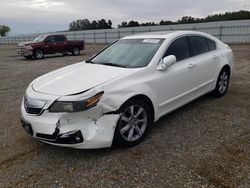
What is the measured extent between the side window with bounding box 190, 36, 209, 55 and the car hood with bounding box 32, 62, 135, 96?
1721mm

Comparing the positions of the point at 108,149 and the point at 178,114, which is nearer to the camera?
the point at 108,149

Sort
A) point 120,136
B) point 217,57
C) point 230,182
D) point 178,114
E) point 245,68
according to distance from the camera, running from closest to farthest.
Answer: point 230,182
point 120,136
point 178,114
point 217,57
point 245,68

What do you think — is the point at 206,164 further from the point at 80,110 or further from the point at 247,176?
the point at 80,110

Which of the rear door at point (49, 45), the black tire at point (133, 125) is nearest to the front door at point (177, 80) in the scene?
the black tire at point (133, 125)

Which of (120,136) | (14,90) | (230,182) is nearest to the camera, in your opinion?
(230,182)

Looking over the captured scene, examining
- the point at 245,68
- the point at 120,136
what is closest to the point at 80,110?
the point at 120,136

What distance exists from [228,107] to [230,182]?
253cm

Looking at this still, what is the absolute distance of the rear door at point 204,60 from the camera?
15.3ft

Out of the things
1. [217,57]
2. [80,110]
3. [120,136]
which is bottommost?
[120,136]

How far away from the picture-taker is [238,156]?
3.17 metres

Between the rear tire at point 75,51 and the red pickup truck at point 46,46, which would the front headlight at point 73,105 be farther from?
the rear tire at point 75,51

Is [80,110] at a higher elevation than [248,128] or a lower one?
higher

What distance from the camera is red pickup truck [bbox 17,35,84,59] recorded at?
16.8 m

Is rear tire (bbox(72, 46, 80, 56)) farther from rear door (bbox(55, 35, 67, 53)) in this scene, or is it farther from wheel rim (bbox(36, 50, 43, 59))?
wheel rim (bbox(36, 50, 43, 59))
